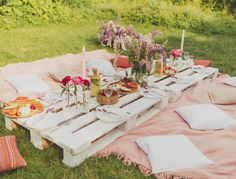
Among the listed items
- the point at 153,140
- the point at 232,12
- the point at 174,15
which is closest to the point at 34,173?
the point at 153,140

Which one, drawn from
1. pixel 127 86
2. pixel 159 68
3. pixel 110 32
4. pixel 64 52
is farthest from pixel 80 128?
pixel 110 32

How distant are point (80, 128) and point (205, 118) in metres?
1.42

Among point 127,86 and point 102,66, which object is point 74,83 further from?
point 102,66

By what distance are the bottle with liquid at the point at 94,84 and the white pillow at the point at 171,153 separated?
36.0 inches

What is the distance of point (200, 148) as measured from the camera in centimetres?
339

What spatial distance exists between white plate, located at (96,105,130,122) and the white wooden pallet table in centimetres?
4

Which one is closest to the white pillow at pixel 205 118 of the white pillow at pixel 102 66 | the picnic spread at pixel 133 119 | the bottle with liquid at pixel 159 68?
the picnic spread at pixel 133 119

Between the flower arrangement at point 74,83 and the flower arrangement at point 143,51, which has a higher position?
the flower arrangement at point 143,51

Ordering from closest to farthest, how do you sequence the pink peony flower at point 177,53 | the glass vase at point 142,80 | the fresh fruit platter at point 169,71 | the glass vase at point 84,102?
the glass vase at point 84,102
the glass vase at point 142,80
the fresh fruit platter at point 169,71
the pink peony flower at point 177,53

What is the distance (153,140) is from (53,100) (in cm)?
127

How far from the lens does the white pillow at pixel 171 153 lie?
304cm

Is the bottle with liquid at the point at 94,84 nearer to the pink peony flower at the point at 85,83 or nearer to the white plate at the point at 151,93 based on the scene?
the pink peony flower at the point at 85,83

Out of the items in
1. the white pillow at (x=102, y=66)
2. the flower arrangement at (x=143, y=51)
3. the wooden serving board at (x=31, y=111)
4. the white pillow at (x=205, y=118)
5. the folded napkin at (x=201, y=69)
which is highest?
the flower arrangement at (x=143, y=51)

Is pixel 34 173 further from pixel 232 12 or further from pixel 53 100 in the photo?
pixel 232 12
